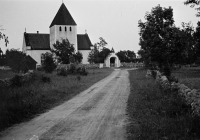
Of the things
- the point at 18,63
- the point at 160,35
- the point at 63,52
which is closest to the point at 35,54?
the point at 63,52

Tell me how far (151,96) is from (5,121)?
8035mm

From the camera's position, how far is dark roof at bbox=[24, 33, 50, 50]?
7181cm

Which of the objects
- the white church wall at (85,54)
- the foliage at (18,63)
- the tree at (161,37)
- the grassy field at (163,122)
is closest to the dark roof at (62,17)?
the white church wall at (85,54)

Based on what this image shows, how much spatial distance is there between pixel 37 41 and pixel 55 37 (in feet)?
23.8

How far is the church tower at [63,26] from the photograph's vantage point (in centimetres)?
6869

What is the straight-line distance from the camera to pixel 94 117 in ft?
31.4

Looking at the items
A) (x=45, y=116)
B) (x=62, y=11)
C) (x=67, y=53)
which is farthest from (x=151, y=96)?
(x=62, y=11)

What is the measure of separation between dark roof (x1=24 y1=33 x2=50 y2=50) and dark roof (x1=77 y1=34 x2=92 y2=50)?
9977mm

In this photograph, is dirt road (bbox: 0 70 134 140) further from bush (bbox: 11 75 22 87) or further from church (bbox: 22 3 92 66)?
church (bbox: 22 3 92 66)

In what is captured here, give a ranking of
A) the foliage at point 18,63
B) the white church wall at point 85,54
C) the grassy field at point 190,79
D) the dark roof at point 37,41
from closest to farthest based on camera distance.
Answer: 1. the grassy field at point 190,79
2. the foliage at point 18,63
3. the dark roof at point 37,41
4. the white church wall at point 85,54

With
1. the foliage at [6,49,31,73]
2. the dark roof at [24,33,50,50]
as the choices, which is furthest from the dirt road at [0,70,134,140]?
the dark roof at [24,33,50,50]

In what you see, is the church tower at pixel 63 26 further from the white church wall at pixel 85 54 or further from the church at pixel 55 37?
the white church wall at pixel 85 54

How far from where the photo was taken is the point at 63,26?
6950cm

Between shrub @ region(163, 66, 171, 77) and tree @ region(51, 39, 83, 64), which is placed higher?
tree @ region(51, 39, 83, 64)
